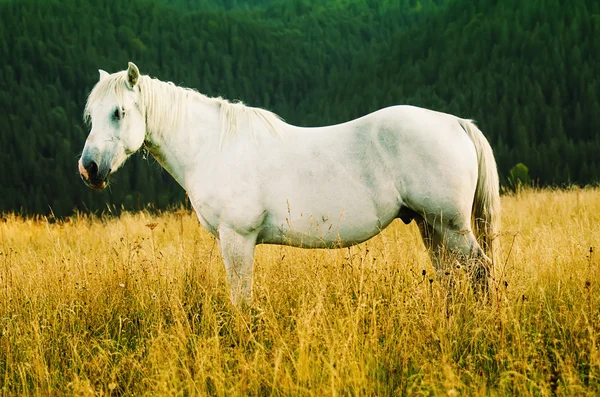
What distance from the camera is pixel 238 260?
415 cm

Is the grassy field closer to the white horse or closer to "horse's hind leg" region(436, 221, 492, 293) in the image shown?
"horse's hind leg" region(436, 221, 492, 293)

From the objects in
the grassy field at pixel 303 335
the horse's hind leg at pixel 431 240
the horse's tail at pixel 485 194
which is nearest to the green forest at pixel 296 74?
the grassy field at pixel 303 335

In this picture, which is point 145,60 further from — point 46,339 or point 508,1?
point 46,339

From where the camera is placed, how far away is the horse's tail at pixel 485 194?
14.2 feet

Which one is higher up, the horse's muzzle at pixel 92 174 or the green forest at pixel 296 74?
the horse's muzzle at pixel 92 174

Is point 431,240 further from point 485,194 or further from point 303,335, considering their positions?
point 303,335

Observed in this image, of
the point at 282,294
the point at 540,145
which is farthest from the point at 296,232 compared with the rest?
the point at 540,145

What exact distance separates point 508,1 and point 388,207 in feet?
336

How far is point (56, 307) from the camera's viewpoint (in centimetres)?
438

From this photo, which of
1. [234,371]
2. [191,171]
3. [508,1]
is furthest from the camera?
[508,1]

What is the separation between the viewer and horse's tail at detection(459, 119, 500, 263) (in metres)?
4.33

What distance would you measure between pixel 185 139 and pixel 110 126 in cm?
60

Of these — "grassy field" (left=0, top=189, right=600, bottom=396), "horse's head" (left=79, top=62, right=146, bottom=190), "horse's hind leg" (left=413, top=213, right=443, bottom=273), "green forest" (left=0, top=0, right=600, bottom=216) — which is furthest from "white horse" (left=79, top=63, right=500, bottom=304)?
"green forest" (left=0, top=0, right=600, bottom=216)

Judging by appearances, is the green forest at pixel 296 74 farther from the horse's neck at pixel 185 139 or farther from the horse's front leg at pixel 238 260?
the horse's front leg at pixel 238 260
